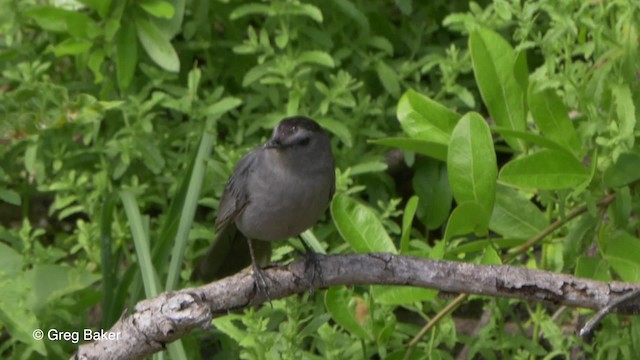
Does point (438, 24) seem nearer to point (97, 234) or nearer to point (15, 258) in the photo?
point (97, 234)

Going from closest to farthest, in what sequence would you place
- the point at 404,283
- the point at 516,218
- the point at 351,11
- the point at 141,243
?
the point at 404,283 < the point at 516,218 < the point at 141,243 < the point at 351,11

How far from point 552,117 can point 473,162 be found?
1.32ft

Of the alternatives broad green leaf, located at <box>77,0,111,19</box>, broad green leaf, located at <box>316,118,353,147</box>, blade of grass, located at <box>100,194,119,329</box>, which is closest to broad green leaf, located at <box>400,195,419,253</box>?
broad green leaf, located at <box>316,118,353,147</box>

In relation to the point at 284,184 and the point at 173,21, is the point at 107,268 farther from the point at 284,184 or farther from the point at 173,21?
the point at 173,21

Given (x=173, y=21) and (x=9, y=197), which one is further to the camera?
(x=173, y=21)

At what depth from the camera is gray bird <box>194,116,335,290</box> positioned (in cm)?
408

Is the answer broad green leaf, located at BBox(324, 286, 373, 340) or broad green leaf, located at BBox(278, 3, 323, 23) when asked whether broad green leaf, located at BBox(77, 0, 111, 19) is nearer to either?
broad green leaf, located at BBox(278, 3, 323, 23)

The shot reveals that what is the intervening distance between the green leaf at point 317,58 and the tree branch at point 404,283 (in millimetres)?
1329

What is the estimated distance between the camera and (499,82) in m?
3.89

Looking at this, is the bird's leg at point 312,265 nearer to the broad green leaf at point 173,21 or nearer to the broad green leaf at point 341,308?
the broad green leaf at point 341,308

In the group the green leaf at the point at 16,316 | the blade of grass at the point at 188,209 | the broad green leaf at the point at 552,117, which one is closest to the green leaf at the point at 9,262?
the green leaf at the point at 16,316

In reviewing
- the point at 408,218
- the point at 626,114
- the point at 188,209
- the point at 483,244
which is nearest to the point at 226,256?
the point at 188,209

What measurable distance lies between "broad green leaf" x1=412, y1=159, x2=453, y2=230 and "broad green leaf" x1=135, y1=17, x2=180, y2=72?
1204 mm

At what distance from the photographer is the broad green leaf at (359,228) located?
3840 millimetres
